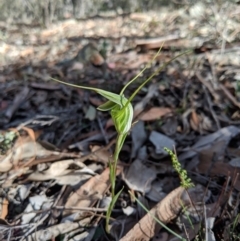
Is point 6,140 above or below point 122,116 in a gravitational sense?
below

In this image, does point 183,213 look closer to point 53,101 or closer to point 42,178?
point 42,178

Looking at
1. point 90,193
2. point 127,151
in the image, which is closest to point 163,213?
point 90,193

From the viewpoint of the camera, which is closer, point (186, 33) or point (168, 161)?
point (168, 161)

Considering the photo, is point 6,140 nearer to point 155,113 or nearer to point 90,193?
point 90,193

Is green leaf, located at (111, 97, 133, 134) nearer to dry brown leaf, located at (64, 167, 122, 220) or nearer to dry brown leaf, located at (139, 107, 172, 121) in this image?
dry brown leaf, located at (64, 167, 122, 220)

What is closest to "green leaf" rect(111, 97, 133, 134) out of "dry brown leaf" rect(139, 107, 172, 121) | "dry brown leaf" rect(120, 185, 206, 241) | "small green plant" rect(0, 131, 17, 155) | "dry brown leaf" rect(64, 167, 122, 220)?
"dry brown leaf" rect(120, 185, 206, 241)

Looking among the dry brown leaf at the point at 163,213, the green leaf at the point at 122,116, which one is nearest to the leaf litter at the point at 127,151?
the dry brown leaf at the point at 163,213

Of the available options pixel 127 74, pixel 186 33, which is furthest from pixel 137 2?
pixel 127 74
